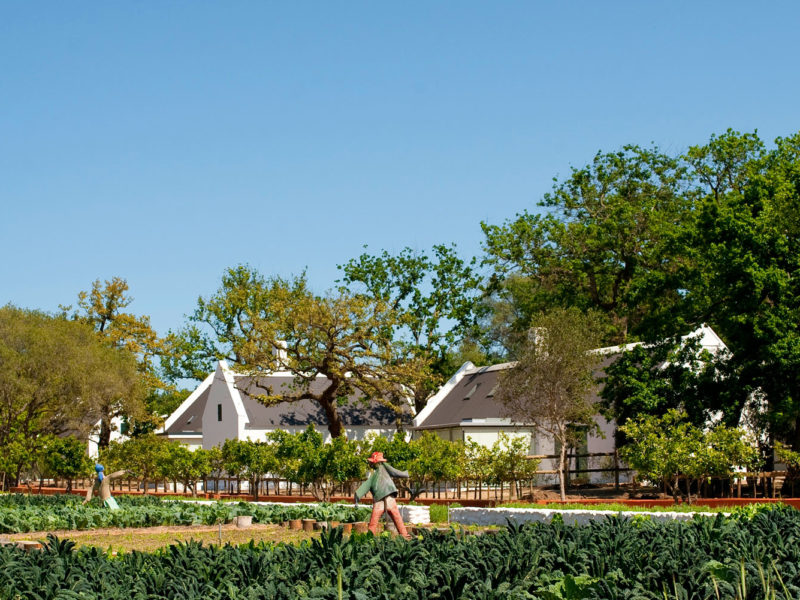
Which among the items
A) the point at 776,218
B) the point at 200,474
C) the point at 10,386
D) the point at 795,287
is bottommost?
the point at 200,474

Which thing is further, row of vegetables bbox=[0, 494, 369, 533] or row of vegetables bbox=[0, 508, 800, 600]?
row of vegetables bbox=[0, 494, 369, 533]

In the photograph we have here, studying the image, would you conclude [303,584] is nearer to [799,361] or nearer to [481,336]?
[799,361]

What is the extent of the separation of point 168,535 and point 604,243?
3177cm

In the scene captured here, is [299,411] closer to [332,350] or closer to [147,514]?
[332,350]


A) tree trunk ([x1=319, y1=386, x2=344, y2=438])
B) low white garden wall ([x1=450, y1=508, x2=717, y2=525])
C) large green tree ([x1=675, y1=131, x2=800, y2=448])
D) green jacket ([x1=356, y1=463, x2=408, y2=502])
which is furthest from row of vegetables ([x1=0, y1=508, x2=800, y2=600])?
tree trunk ([x1=319, y1=386, x2=344, y2=438])

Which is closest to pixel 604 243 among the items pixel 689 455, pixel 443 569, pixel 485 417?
pixel 485 417

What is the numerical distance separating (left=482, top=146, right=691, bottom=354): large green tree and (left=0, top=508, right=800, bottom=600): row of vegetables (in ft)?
114

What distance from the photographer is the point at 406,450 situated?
3344 cm

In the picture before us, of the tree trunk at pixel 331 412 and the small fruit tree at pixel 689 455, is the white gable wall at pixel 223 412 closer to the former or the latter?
the tree trunk at pixel 331 412

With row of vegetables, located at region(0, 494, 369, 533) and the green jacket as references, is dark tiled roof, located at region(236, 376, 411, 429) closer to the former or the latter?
row of vegetables, located at region(0, 494, 369, 533)

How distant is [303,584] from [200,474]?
1226 inches

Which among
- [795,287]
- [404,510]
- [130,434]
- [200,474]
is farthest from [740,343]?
[130,434]

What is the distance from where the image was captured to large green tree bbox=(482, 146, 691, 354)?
1880 inches

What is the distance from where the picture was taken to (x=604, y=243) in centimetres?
4781
